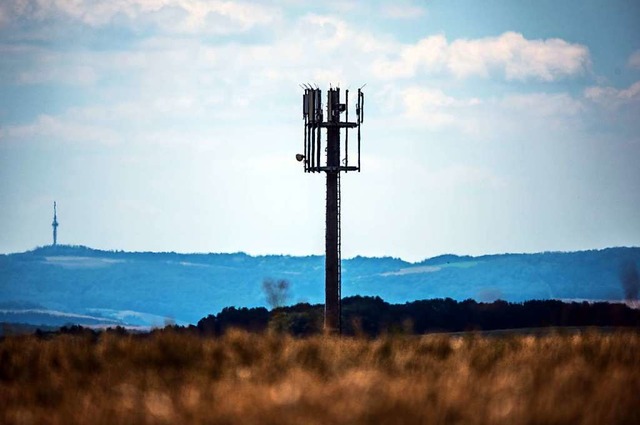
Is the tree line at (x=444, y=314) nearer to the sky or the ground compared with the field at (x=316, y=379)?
nearer to the sky

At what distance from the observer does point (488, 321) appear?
7638 cm

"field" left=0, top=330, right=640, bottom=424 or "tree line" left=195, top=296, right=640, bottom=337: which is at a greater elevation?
"tree line" left=195, top=296, right=640, bottom=337

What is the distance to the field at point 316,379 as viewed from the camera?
17531 mm

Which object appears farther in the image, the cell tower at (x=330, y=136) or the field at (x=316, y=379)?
the cell tower at (x=330, y=136)

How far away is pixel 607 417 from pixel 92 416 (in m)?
6.20

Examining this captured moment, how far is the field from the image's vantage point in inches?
690

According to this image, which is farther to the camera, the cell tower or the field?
the cell tower

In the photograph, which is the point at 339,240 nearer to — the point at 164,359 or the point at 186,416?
the point at 164,359

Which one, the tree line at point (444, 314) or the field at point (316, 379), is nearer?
the field at point (316, 379)

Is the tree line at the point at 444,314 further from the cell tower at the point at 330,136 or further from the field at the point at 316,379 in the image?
the field at the point at 316,379

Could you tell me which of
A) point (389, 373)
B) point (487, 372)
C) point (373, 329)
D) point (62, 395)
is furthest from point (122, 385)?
point (373, 329)

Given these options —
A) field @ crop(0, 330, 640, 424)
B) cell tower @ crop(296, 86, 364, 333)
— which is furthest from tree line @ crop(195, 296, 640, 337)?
field @ crop(0, 330, 640, 424)

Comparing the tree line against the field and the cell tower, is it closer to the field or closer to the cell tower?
the cell tower

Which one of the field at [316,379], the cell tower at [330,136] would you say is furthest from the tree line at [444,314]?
the field at [316,379]
